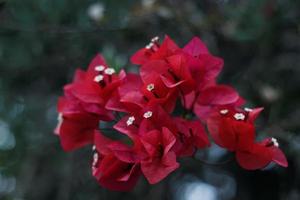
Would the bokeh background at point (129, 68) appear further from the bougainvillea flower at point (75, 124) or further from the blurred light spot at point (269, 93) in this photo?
the bougainvillea flower at point (75, 124)

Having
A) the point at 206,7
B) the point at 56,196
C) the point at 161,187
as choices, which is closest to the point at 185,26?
the point at 206,7

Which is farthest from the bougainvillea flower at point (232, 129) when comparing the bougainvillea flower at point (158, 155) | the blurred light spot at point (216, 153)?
the blurred light spot at point (216, 153)

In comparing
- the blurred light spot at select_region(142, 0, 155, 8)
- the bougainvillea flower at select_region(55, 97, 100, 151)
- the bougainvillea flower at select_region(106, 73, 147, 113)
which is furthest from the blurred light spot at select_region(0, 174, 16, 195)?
the bougainvillea flower at select_region(106, 73, 147, 113)

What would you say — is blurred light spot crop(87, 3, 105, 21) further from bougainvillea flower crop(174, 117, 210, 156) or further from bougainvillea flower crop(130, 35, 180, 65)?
bougainvillea flower crop(174, 117, 210, 156)

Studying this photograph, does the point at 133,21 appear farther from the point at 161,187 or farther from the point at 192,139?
the point at 192,139

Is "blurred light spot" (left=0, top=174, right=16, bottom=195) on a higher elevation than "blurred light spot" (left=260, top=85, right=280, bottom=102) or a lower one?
lower
